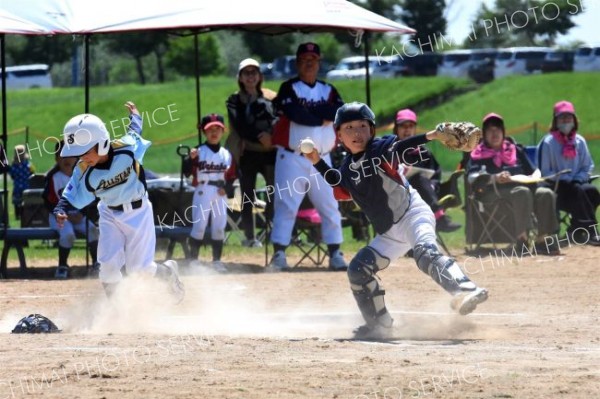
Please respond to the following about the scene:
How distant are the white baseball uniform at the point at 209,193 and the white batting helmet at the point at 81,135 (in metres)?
5.12

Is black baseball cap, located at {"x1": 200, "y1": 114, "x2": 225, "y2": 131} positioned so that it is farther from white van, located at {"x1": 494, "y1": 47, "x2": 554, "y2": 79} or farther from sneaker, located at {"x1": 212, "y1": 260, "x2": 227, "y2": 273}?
white van, located at {"x1": 494, "y1": 47, "x2": 554, "y2": 79}

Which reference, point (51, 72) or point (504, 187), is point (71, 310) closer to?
point (504, 187)

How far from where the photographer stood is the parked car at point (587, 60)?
178 ft

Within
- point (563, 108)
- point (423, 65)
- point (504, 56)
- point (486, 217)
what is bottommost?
point (486, 217)

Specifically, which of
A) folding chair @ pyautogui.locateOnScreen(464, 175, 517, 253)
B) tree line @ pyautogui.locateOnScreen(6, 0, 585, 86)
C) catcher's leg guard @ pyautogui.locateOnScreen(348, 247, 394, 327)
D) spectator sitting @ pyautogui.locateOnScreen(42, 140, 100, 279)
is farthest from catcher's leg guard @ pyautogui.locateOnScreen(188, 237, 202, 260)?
tree line @ pyautogui.locateOnScreen(6, 0, 585, 86)

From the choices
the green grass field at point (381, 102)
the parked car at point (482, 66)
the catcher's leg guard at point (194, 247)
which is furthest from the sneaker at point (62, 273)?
the parked car at point (482, 66)

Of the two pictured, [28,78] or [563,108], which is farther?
[28,78]

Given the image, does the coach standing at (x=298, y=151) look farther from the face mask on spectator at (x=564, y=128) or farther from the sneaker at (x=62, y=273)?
the face mask on spectator at (x=564, y=128)

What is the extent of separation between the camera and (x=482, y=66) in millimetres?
53688

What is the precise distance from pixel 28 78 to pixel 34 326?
56.1 metres

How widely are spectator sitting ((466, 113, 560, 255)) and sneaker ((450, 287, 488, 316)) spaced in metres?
7.08

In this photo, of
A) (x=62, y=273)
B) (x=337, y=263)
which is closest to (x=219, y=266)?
(x=337, y=263)

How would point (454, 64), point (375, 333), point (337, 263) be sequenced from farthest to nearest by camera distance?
point (454, 64) < point (337, 263) < point (375, 333)

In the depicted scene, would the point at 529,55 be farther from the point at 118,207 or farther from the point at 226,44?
the point at 118,207
